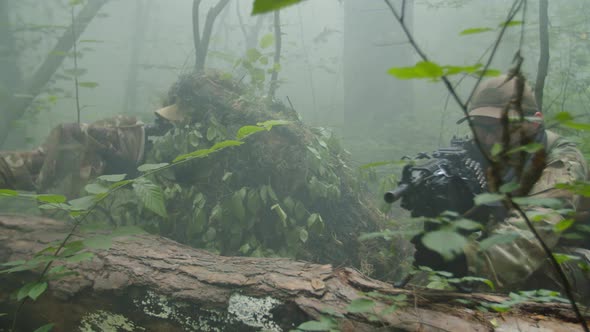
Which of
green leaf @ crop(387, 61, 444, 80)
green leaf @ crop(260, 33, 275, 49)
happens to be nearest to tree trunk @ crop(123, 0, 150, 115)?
green leaf @ crop(260, 33, 275, 49)

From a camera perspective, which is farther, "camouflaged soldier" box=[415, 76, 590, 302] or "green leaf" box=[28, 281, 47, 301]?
"camouflaged soldier" box=[415, 76, 590, 302]

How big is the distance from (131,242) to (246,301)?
1.11 m

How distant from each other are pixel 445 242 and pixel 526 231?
4.68 feet

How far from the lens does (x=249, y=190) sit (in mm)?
3561

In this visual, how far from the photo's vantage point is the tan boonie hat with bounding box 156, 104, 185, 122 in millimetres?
3697

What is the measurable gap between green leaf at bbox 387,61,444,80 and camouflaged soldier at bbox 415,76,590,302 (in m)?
0.34

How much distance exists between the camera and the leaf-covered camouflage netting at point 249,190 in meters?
3.45

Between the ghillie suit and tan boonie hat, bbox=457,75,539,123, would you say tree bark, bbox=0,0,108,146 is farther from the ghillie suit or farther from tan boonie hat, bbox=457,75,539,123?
tan boonie hat, bbox=457,75,539,123

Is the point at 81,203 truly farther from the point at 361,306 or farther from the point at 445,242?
the point at 445,242

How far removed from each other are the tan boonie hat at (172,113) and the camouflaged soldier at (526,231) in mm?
2926

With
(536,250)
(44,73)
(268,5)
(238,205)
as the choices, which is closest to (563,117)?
(268,5)

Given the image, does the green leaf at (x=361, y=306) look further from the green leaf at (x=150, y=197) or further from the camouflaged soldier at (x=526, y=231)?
the green leaf at (x=150, y=197)

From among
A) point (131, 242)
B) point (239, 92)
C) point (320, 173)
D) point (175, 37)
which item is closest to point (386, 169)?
point (320, 173)

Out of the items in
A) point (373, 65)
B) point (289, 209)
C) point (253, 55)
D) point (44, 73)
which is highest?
point (373, 65)
